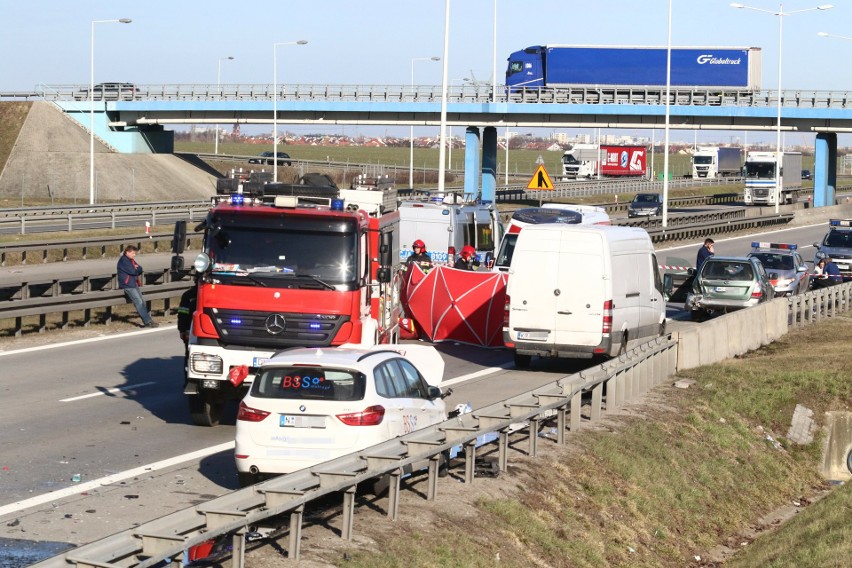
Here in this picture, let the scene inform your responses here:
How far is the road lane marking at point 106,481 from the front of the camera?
1248 cm

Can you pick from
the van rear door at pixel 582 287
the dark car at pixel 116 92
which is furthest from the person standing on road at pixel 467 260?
the dark car at pixel 116 92

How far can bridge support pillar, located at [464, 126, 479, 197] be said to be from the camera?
262 ft

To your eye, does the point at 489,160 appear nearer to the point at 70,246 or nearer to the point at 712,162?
the point at 70,246

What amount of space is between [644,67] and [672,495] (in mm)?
65319

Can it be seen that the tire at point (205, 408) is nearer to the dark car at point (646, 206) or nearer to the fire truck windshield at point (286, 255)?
the fire truck windshield at point (286, 255)

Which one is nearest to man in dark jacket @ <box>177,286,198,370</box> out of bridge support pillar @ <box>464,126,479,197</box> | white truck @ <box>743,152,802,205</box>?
bridge support pillar @ <box>464,126,479,197</box>

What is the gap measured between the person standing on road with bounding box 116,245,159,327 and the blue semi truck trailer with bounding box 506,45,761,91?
5310cm

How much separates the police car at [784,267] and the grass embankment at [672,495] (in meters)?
11.4

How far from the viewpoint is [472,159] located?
80.5 metres

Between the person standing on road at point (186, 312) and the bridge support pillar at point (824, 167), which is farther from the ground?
the bridge support pillar at point (824, 167)

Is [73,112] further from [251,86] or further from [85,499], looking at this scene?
[85,499]

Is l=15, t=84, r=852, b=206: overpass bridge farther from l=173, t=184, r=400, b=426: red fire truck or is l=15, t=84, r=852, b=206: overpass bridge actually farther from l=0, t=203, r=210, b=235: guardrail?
l=173, t=184, r=400, b=426: red fire truck

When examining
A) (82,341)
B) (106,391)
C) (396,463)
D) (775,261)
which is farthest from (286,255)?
(775,261)

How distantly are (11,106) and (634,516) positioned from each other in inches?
3246
